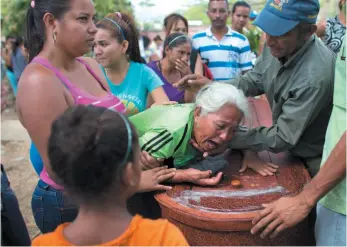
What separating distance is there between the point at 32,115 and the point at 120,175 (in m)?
0.55

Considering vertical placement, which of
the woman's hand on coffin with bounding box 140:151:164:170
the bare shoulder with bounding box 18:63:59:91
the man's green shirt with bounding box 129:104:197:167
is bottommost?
the woman's hand on coffin with bounding box 140:151:164:170

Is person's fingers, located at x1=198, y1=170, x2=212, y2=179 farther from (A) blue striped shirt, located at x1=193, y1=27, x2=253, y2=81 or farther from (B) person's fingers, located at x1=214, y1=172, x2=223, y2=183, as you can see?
(A) blue striped shirt, located at x1=193, y1=27, x2=253, y2=81

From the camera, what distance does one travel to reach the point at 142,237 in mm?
1175

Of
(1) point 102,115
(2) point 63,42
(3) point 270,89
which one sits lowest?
(3) point 270,89

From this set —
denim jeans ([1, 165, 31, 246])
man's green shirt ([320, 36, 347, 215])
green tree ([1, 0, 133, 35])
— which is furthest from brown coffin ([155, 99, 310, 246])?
green tree ([1, 0, 133, 35])

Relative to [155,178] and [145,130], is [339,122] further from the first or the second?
[145,130]

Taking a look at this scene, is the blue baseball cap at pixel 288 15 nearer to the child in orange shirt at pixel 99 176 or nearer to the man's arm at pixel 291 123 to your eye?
the man's arm at pixel 291 123

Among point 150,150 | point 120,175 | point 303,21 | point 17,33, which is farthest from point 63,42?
point 17,33

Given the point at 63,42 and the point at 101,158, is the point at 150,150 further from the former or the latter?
the point at 101,158

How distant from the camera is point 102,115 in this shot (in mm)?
1150

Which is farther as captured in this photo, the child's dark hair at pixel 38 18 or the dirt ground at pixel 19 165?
the dirt ground at pixel 19 165

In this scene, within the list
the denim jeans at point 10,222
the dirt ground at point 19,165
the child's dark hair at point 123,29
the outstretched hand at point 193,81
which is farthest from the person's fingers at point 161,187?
the dirt ground at point 19,165

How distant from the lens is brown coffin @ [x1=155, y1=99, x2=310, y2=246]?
5.81 ft

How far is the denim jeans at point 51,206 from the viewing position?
1.77 meters
